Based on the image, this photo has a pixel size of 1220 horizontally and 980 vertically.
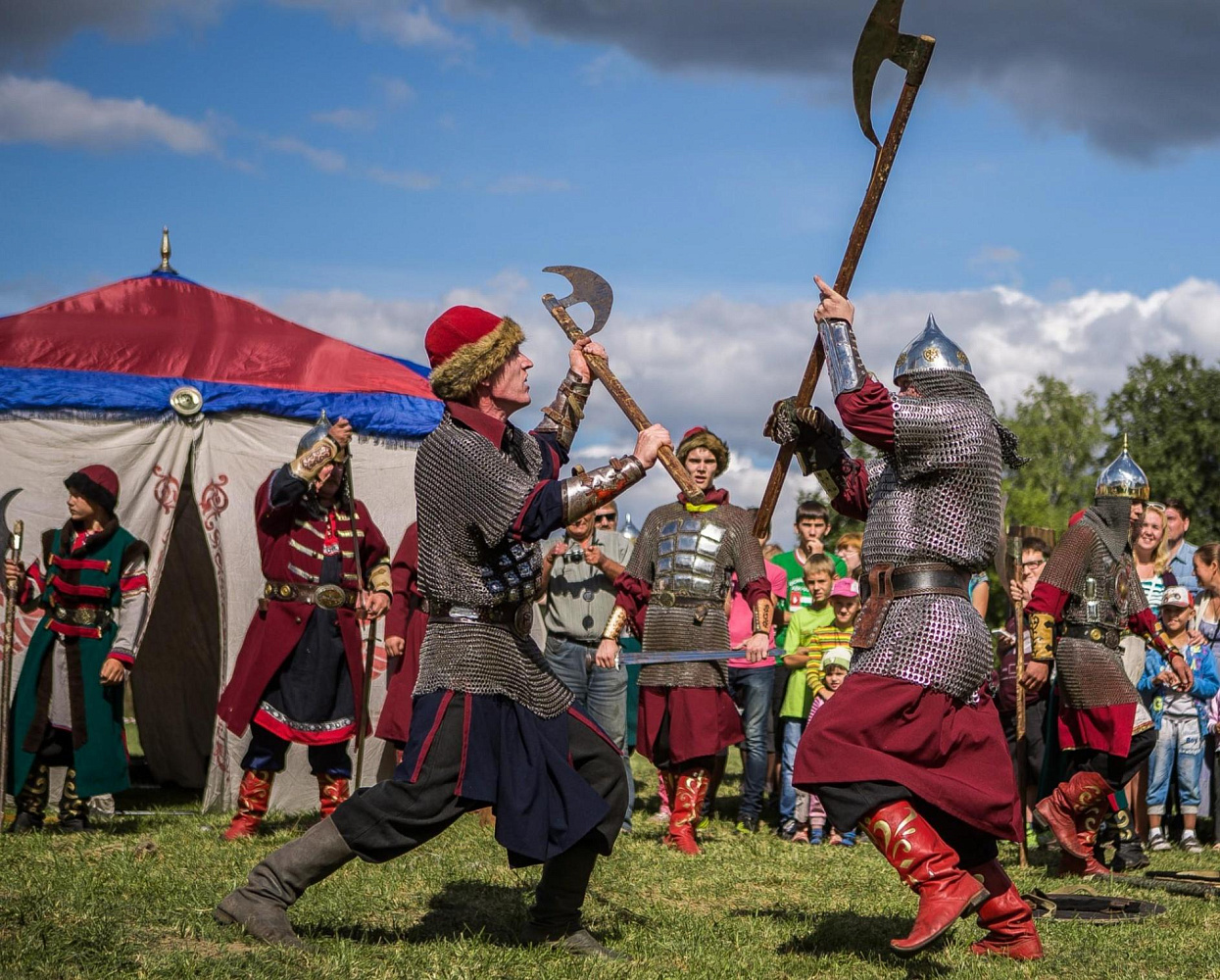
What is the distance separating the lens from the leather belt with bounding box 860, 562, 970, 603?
4.55 meters

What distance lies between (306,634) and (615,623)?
63.3 inches

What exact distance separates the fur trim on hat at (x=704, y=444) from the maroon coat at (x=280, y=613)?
1.84m

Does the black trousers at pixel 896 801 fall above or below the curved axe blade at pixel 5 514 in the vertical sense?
below

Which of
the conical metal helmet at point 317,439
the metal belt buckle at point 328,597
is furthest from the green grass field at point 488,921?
the conical metal helmet at point 317,439

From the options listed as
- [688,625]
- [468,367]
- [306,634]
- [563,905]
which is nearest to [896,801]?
[563,905]

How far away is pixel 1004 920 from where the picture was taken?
4.60 metres

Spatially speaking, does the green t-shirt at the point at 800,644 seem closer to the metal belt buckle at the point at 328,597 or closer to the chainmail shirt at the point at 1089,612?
the chainmail shirt at the point at 1089,612

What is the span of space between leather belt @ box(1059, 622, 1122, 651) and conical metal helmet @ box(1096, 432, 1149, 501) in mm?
608

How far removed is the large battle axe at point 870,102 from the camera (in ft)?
15.5

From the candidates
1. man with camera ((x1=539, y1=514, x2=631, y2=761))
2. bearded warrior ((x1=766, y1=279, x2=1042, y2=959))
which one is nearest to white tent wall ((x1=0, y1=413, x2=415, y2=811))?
man with camera ((x1=539, y1=514, x2=631, y2=761))

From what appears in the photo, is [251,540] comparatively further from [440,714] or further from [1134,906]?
[1134,906]

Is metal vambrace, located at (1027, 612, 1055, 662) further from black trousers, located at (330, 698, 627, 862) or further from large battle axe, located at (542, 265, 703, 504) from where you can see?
black trousers, located at (330, 698, 627, 862)

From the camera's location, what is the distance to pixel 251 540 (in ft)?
27.9

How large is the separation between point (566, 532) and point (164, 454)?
2317mm
